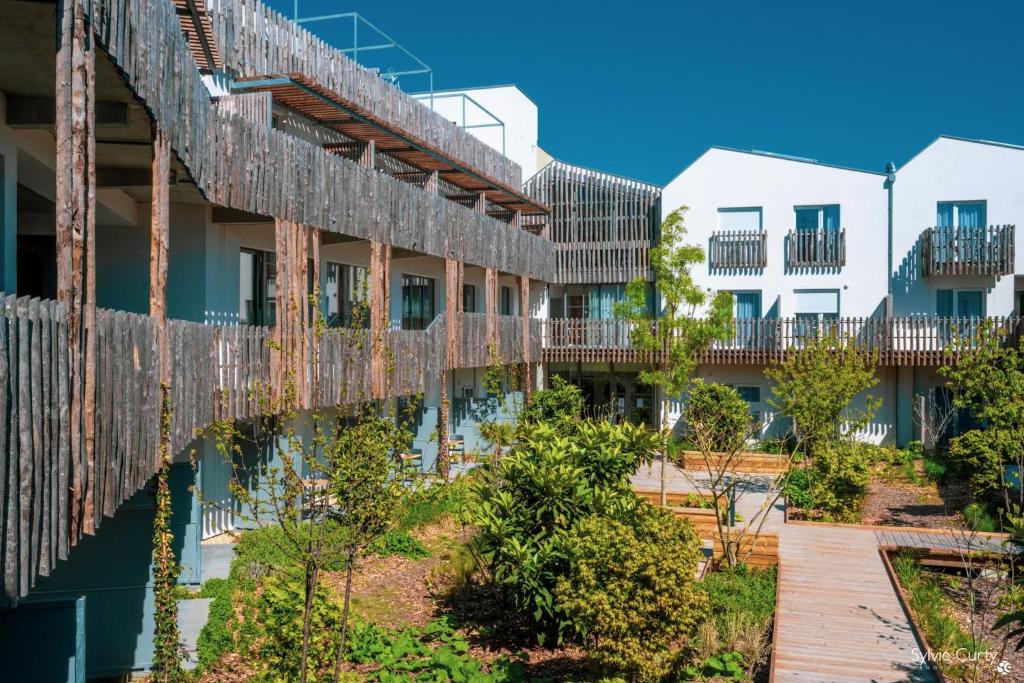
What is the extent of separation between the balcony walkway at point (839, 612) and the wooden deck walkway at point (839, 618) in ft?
0.04

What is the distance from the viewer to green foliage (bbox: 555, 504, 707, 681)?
988 cm

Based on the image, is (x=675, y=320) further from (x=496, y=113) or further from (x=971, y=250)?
(x=496, y=113)

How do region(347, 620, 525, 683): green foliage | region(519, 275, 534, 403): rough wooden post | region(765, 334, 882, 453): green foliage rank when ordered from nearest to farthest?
1. region(347, 620, 525, 683): green foliage
2. region(765, 334, 882, 453): green foliage
3. region(519, 275, 534, 403): rough wooden post

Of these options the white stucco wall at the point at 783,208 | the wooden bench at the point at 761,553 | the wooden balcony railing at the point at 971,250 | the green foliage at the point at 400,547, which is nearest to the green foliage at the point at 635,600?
the wooden bench at the point at 761,553

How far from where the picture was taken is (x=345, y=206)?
59.9 feet

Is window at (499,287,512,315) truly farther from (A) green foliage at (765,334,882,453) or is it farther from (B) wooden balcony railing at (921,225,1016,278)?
(B) wooden balcony railing at (921,225,1016,278)

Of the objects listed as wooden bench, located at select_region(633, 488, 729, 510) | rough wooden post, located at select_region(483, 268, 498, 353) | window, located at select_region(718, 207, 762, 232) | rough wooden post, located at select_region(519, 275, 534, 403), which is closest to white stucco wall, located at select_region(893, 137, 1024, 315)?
Result: window, located at select_region(718, 207, 762, 232)

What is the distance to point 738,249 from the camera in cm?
3192

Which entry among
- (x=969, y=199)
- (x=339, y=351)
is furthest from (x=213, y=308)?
(x=969, y=199)

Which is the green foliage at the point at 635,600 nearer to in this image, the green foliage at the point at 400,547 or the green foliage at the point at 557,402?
the green foliage at the point at 400,547

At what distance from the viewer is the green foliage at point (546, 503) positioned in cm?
1247

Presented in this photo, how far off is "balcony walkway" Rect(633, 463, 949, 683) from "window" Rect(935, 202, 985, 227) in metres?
15.5

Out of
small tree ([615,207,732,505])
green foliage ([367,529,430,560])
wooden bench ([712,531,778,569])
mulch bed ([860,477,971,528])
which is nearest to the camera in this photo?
wooden bench ([712,531,778,569])

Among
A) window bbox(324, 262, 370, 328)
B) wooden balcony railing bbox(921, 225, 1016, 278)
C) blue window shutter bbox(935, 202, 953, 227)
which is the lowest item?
window bbox(324, 262, 370, 328)
